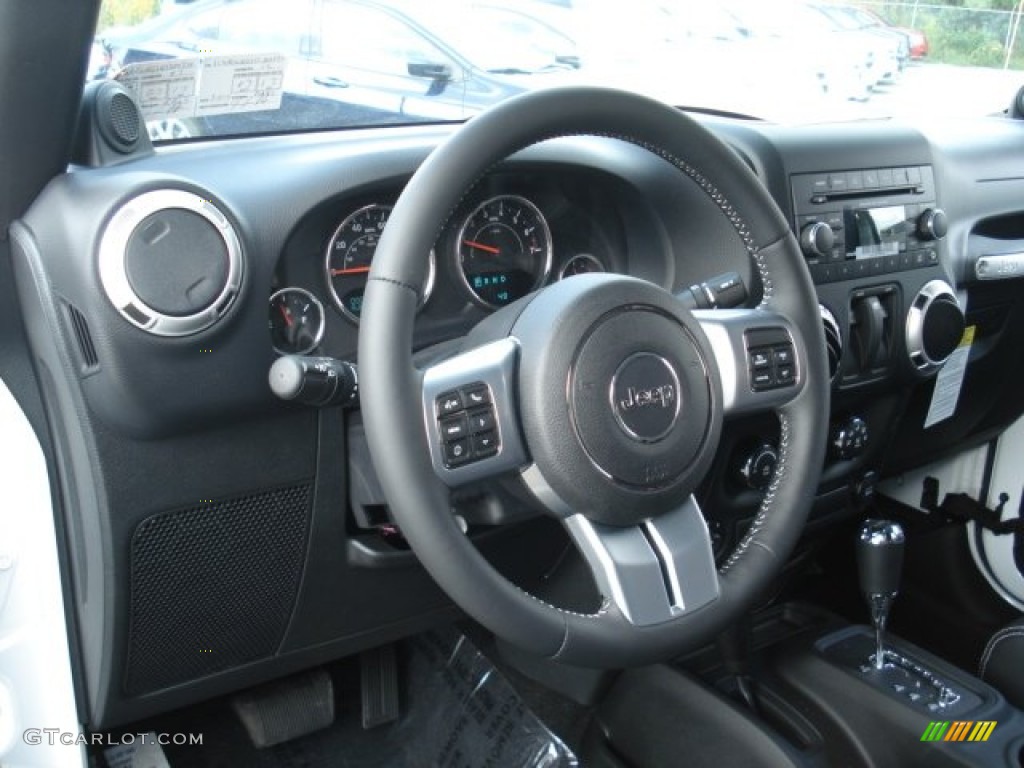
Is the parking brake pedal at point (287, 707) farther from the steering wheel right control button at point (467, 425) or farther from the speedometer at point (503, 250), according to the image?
the steering wheel right control button at point (467, 425)

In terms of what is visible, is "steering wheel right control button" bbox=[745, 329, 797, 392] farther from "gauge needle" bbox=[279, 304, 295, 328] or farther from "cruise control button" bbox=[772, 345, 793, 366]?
"gauge needle" bbox=[279, 304, 295, 328]

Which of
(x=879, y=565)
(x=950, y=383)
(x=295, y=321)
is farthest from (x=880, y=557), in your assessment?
(x=295, y=321)

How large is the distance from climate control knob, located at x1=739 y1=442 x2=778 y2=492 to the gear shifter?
8.1 inches

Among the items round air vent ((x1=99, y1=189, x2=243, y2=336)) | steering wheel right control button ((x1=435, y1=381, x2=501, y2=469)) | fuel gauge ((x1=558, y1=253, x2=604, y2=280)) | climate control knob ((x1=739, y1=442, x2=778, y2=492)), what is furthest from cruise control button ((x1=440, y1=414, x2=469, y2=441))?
climate control knob ((x1=739, y1=442, x2=778, y2=492))

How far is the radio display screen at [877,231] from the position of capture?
6.16 feet

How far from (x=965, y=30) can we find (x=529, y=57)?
1029mm

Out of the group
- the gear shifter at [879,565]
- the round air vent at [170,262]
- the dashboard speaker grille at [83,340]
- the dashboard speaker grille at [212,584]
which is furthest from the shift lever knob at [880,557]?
the dashboard speaker grille at [83,340]

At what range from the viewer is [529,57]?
175 cm

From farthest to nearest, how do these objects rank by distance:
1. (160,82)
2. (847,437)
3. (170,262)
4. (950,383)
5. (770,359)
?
(950,383) < (847,437) < (160,82) < (770,359) < (170,262)

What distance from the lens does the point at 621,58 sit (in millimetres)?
1925

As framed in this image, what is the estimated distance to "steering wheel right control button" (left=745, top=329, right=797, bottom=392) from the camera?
49.1 inches

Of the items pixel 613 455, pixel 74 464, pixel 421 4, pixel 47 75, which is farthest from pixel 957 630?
pixel 47 75

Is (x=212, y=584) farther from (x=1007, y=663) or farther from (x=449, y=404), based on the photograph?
(x=1007, y=663)

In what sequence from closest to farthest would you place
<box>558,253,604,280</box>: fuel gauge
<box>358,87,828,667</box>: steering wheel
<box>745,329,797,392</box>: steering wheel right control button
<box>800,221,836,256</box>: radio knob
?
<box>358,87,828,667</box>: steering wheel
<box>745,329,797,392</box>: steering wheel right control button
<box>558,253,604,280</box>: fuel gauge
<box>800,221,836,256</box>: radio knob
